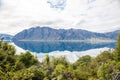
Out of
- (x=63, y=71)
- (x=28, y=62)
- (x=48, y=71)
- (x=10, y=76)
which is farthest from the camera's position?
(x=28, y=62)

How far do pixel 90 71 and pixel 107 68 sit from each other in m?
5.86

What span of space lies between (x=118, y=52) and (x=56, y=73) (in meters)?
24.1

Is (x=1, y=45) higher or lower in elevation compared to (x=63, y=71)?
higher

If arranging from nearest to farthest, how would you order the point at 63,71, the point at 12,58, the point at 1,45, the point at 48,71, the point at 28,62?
the point at 63,71, the point at 48,71, the point at 12,58, the point at 1,45, the point at 28,62

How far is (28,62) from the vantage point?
188 ft

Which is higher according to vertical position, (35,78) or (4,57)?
(4,57)

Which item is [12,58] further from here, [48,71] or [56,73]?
[56,73]

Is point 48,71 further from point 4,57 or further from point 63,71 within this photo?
point 4,57

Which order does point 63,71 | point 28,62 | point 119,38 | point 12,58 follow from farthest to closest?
point 119,38 < point 28,62 < point 12,58 < point 63,71

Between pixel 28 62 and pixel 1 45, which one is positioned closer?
pixel 1 45

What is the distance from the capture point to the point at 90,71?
153 feet

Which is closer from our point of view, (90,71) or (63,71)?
(63,71)

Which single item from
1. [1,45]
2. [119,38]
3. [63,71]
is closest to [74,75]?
[63,71]

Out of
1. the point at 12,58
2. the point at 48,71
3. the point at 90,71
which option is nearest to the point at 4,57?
the point at 12,58
